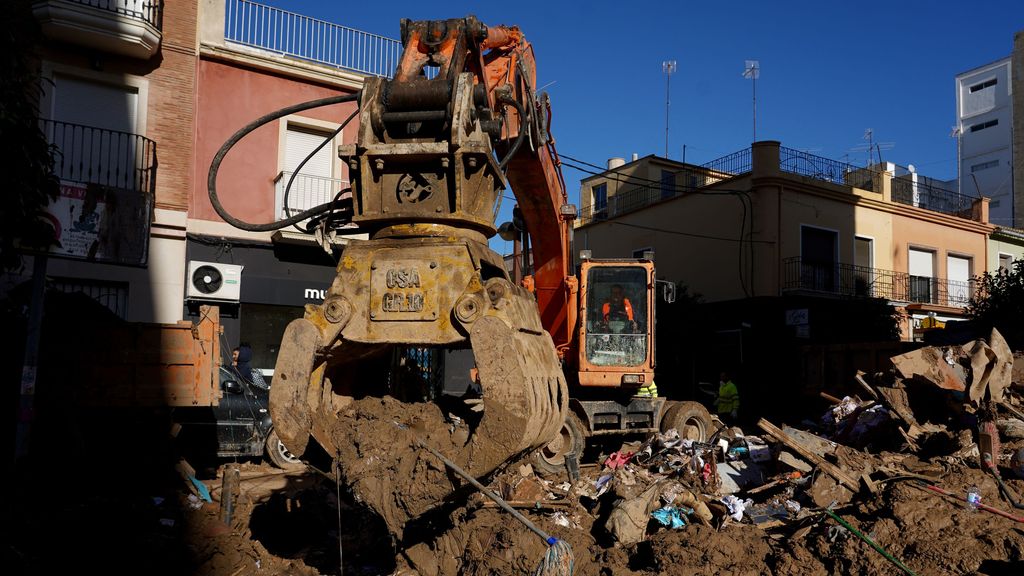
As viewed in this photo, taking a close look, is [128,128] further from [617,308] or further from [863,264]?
[863,264]

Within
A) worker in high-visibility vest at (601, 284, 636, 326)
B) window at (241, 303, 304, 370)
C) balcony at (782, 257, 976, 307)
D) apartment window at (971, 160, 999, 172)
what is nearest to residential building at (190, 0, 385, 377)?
window at (241, 303, 304, 370)

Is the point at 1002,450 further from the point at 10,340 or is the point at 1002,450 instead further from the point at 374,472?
the point at 10,340

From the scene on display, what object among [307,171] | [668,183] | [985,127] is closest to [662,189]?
[668,183]

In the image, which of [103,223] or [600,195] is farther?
[600,195]

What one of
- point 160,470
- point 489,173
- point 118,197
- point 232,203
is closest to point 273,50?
point 232,203

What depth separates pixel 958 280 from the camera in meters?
28.7

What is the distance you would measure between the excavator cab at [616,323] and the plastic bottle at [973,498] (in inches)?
179

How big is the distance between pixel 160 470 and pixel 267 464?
7.25ft

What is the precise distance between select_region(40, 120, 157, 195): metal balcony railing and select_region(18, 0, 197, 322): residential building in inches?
0.7

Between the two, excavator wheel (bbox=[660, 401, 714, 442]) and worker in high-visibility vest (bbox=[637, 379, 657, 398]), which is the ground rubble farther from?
worker in high-visibility vest (bbox=[637, 379, 657, 398])

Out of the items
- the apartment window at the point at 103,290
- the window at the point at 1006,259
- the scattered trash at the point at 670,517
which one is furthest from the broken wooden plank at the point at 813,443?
the window at the point at 1006,259

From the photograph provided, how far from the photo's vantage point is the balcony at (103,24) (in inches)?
531

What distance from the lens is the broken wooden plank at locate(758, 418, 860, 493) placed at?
766 cm

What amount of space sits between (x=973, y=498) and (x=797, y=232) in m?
18.4
